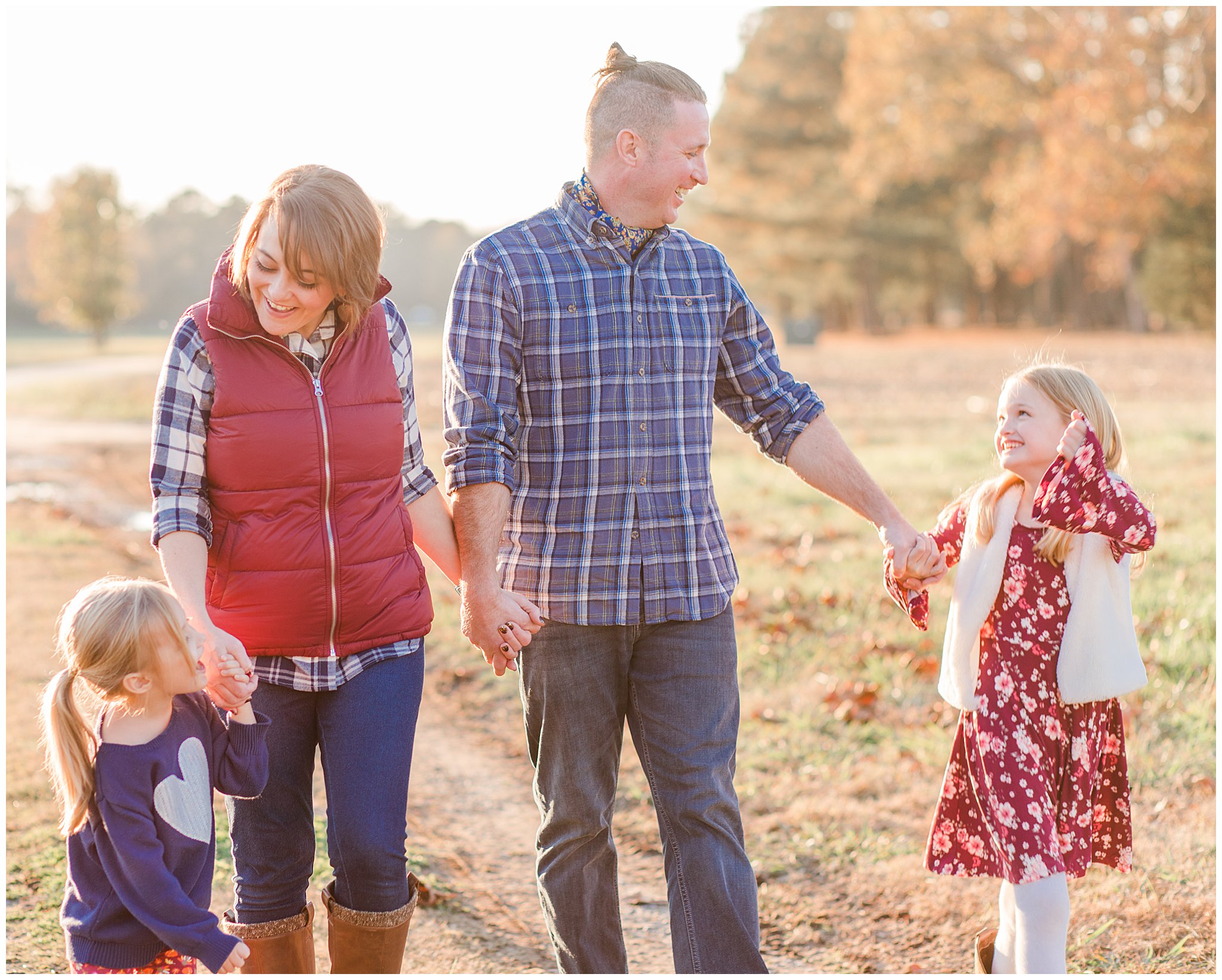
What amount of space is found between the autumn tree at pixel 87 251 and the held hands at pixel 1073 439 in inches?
1972

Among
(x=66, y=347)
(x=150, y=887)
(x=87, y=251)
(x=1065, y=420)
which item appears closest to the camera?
(x=150, y=887)

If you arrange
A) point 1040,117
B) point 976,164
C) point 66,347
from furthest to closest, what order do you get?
point 66,347 < point 976,164 < point 1040,117

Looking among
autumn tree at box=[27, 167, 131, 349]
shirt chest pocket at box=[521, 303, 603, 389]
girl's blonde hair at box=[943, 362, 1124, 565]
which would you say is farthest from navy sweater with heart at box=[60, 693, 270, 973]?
autumn tree at box=[27, 167, 131, 349]

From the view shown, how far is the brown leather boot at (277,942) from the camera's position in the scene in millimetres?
3127

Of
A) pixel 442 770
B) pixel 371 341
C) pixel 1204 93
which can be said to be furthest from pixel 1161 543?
pixel 371 341

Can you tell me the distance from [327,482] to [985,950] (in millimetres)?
2267

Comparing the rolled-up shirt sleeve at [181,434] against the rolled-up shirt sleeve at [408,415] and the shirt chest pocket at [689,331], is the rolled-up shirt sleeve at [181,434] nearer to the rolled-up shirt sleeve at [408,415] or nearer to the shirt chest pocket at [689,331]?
the rolled-up shirt sleeve at [408,415]

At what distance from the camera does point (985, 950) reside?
3.60m

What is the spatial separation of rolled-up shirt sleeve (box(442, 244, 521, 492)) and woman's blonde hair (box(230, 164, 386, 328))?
0.31 meters

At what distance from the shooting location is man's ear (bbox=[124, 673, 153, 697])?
275cm

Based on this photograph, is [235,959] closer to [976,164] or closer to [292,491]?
[292,491]

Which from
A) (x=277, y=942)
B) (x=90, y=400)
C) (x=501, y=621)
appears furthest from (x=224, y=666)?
(x=90, y=400)

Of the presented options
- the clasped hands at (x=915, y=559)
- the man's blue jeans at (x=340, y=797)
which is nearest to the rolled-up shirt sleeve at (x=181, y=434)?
the man's blue jeans at (x=340, y=797)

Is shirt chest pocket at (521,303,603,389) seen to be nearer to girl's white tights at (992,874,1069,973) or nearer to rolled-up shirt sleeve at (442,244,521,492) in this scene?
rolled-up shirt sleeve at (442,244,521,492)
